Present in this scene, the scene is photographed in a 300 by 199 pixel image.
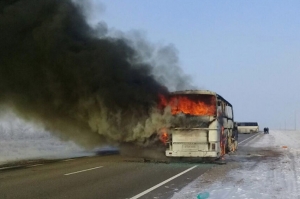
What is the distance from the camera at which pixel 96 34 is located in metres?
Answer: 20.5

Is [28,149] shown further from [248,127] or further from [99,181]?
[248,127]

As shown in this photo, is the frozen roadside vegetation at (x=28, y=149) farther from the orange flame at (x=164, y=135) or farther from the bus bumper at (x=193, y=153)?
the bus bumper at (x=193, y=153)

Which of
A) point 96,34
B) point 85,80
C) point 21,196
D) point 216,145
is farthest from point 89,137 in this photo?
point 21,196

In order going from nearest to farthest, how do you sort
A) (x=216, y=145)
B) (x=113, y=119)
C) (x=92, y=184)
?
(x=92, y=184), (x=216, y=145), (x=113, y=119)

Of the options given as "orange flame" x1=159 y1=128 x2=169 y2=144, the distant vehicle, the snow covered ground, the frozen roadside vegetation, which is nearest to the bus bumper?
"orange flame" x1=159 y1=128 x2=169 y2=144

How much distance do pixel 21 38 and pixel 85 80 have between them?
3.62 m

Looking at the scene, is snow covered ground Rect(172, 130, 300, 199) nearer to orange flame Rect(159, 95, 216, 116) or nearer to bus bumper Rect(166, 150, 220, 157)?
bus bumper Rect(166, 150, 220, 157)

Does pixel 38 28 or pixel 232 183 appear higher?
pixel 38 28

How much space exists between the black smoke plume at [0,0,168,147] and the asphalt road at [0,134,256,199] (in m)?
3.59

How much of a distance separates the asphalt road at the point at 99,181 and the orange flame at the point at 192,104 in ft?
8.16

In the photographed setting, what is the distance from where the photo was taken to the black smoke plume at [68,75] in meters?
18.7

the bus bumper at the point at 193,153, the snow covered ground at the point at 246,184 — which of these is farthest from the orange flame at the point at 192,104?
the snow covered ground at the point at 246,184

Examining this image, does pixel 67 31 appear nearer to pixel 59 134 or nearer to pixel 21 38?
pixel 21 38

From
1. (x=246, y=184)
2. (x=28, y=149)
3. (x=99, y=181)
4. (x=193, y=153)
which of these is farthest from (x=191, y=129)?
(x=28, y=149)
